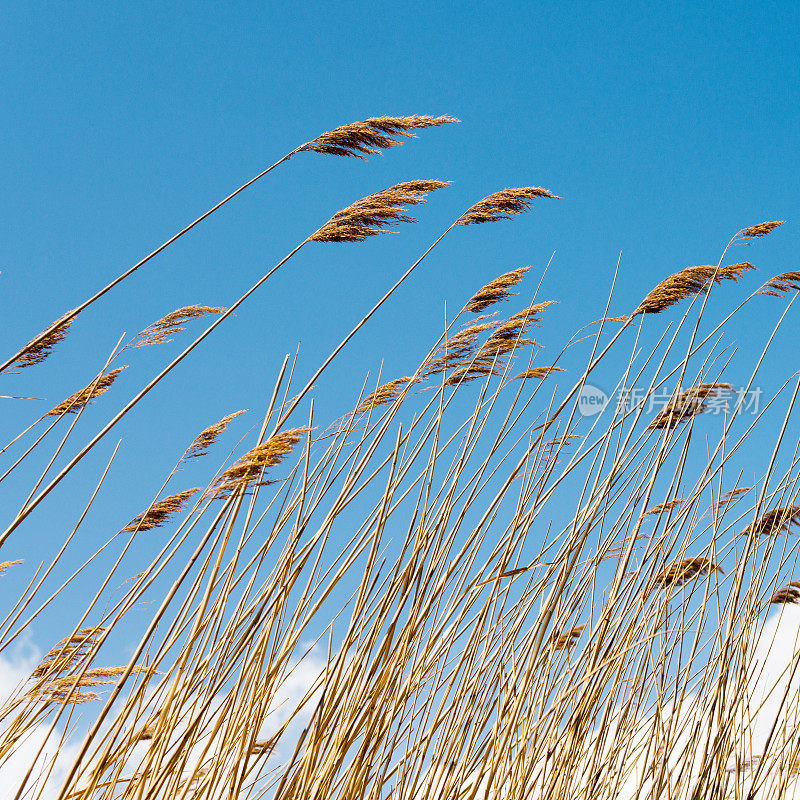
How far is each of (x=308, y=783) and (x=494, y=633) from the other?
23.5 inches

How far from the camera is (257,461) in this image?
4.09ft

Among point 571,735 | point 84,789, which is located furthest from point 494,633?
Result: point 84,789

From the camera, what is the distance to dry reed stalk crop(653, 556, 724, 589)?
1.77 meters

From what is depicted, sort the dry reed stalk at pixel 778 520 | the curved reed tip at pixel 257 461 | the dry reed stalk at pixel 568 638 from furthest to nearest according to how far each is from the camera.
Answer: the dry reed stalk at pixel 778 520, the dry reed stalk at pixel 568 638, the curved reed tip at pixel 257 461

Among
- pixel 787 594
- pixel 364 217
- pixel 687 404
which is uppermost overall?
pixel 364 217

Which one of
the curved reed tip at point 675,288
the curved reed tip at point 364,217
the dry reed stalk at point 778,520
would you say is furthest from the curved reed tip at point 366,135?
the dry reed stalk at point 778,520

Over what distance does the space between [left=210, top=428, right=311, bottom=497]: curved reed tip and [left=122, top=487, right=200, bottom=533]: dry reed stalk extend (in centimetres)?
36

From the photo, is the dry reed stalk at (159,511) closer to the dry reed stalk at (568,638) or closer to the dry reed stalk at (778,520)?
the dry reed stalk at (568,638)

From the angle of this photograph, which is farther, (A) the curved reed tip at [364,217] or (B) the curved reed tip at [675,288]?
(B) the curved reed tip at [675,288]

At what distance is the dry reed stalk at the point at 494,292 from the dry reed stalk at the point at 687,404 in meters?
0.54

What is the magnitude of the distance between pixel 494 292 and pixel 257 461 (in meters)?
0.88

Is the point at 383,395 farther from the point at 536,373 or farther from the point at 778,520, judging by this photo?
the point at 778,520

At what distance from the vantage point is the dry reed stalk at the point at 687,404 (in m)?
1.87

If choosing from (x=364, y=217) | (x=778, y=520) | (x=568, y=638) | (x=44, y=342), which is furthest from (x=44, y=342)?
(x=778, y=520)
